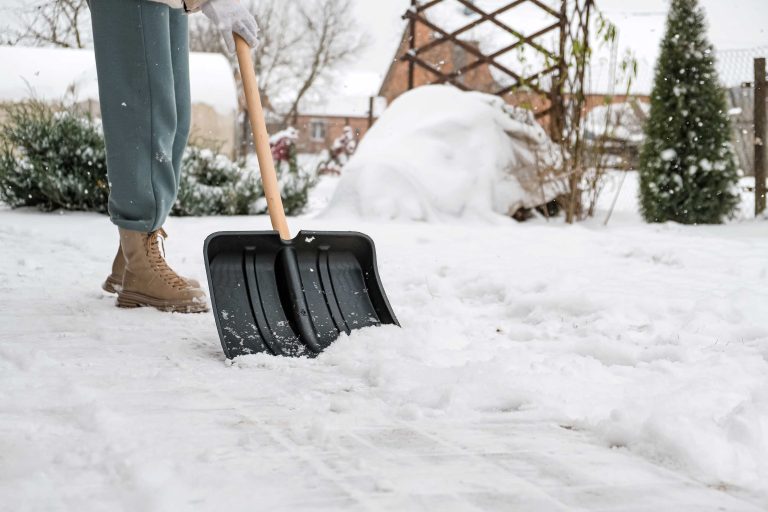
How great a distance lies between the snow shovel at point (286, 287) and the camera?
183 cm

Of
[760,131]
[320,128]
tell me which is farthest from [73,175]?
[320,128]

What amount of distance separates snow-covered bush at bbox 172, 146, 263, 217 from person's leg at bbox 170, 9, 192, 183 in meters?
3.50

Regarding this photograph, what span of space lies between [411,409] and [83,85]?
6967 mm

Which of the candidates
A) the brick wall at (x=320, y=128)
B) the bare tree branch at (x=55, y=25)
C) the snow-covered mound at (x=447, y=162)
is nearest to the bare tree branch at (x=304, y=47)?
the brick wall at (x=320, y=128)

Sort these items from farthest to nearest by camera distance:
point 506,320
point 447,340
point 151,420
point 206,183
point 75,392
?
point 206,183 < point 506,320 < point 447,340 < point 75,392 < point 151,420

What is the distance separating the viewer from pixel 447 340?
1.97m

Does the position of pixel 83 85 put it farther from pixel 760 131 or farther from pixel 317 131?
pixel 317 131

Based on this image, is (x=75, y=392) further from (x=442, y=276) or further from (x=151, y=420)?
(x=442, y=276)

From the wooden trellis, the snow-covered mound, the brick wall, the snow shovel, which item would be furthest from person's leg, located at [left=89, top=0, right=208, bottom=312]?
the brick wall

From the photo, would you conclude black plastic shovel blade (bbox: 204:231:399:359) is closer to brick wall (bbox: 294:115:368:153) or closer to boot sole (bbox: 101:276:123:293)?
boot sole (bbox: 101:276:123:293)

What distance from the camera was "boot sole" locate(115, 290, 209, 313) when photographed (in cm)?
236

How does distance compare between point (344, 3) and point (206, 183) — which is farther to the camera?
point (344, 3)

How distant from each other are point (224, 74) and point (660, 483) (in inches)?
309

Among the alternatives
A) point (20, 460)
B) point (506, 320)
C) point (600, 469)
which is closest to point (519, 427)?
point (600, 469)
